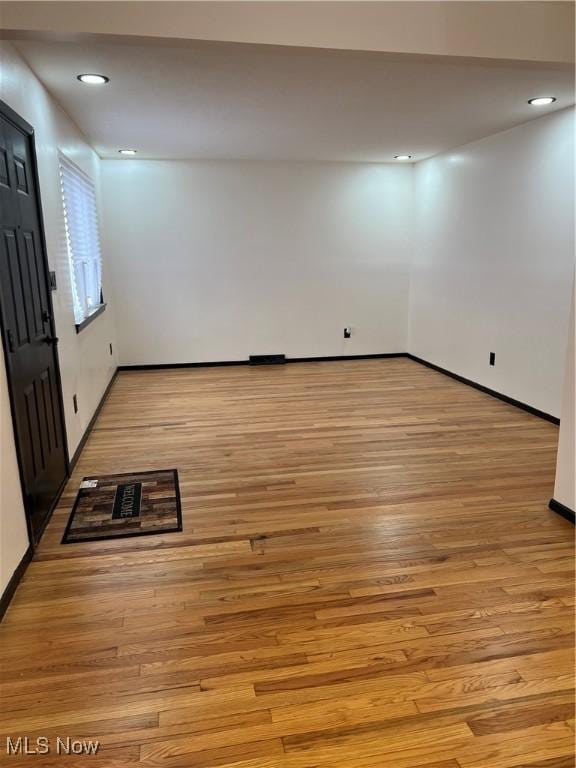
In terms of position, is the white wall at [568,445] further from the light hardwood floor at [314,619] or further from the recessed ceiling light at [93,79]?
the recessed ceiling light at [93,79]

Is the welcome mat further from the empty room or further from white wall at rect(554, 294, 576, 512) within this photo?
white wall at rect(554, 294, 576, 512)

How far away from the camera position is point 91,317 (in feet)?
15.1

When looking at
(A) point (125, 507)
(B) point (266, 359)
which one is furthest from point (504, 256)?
(A) point (125, 507)

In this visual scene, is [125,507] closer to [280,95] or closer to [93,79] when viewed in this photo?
[93,79]

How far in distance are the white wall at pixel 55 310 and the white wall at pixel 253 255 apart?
1041 mm

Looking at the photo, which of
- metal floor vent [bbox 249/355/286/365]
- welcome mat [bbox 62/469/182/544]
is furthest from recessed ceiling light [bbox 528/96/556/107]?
metal floor vent [bbox 249/355/286/365]

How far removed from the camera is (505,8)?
2.35 m

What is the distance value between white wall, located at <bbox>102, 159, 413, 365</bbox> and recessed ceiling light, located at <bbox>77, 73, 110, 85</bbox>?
9.66ft

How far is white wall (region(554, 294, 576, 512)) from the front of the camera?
9.14ft

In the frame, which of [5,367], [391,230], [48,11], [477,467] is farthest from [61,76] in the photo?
[391,230]

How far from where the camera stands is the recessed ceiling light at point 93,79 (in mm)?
3150

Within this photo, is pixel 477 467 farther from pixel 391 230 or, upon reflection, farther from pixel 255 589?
pixel 391 230

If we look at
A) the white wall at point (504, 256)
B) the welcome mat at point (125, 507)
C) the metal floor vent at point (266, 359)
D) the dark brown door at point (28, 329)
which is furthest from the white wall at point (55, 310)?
the white wall at point (504, 256)

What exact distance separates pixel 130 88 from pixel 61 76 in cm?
41
